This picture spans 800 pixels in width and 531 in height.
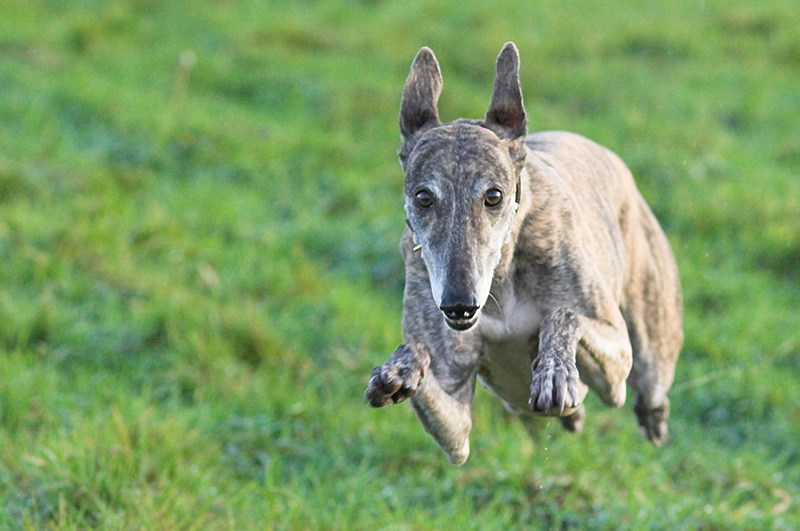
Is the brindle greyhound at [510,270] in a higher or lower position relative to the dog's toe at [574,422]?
higher

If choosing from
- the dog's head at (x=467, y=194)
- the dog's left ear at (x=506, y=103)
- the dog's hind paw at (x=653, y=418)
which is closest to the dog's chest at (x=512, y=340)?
the dog's head at (x=467, y=194)

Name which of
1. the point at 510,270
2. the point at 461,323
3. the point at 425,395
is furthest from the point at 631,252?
the point at 461,323

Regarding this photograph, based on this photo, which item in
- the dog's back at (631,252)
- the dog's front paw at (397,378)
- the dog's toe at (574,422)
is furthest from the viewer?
the dog's toe at (574,422)

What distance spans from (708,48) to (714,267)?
395 centimetres

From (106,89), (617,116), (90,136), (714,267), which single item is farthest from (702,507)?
(106,89)

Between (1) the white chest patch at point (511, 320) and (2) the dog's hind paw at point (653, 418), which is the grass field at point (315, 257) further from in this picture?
(1) the white chest patch at point (511, 320)

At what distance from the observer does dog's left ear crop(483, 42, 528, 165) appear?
346cm

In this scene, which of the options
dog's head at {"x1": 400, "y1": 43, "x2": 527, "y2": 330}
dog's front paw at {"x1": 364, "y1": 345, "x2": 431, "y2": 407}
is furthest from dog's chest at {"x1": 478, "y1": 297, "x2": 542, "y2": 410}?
dog's front paw at {"x1": 364, "y1": 345, "x2": 431, "y2": 407}

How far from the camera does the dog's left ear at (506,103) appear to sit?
11.3 feet

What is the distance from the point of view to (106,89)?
374 inches

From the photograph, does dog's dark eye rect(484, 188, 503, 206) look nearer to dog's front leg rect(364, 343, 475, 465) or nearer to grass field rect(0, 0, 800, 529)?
dog's front leg rect(364, 343, 475, 465)

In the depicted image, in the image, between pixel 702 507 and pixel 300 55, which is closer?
pixel 702 507

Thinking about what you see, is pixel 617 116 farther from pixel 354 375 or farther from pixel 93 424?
pixel 93 424

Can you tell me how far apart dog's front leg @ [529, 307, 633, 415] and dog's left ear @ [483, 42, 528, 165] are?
577 mm
